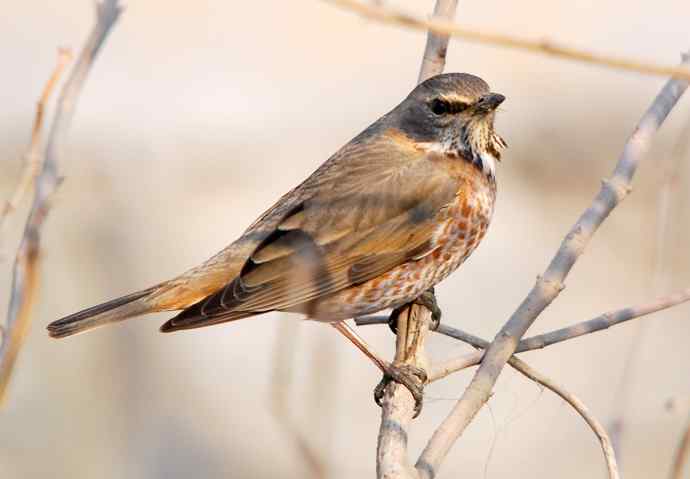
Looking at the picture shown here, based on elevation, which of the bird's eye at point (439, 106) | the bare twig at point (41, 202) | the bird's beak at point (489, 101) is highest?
the bird's beak at point (489, 101)

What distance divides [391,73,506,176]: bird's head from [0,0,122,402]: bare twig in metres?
2.88

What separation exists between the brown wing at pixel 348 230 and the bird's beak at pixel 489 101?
Result: 13.1 inches

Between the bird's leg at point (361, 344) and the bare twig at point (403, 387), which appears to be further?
the bird's leg at point (361, 344)

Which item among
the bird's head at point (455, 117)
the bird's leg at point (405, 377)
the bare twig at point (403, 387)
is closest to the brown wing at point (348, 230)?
the bird's head at point (455, 117)

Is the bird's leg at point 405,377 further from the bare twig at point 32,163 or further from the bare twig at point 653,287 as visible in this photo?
the bare twig at point 32,163

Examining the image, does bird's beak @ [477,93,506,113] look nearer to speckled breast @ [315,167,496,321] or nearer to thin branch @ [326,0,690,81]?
speckled breast @ [315,167,496,321]

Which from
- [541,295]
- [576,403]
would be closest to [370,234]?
[541,295]

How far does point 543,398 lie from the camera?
7.98m

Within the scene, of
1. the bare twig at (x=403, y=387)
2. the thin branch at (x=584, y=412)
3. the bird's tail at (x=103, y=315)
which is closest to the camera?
the thin branch at (x=584, y=412)

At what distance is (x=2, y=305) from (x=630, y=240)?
4.46 metres

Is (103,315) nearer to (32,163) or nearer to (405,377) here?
(405,377)

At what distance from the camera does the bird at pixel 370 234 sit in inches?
206

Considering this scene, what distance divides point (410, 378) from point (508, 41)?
2849 mm

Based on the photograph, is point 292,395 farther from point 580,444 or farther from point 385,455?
point 580,444
